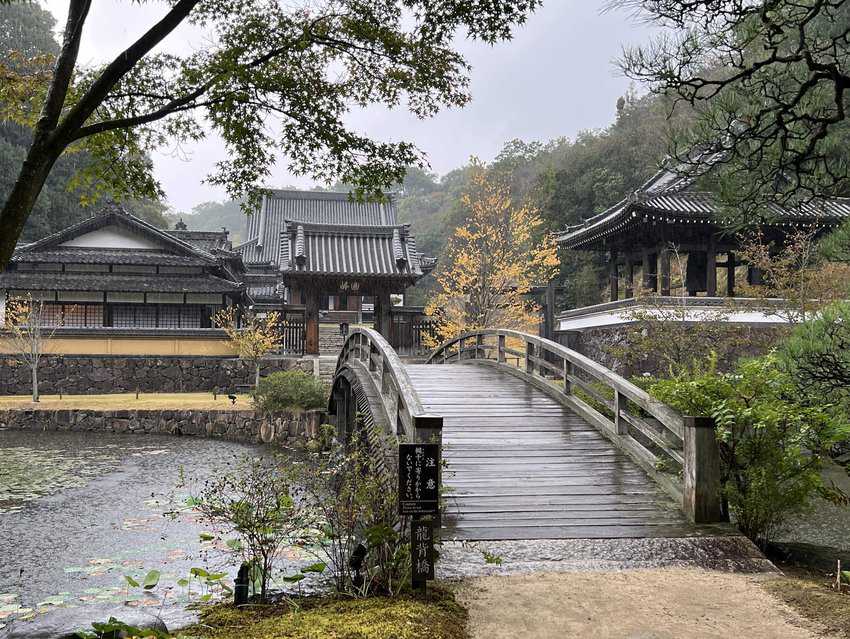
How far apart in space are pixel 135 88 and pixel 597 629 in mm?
6638

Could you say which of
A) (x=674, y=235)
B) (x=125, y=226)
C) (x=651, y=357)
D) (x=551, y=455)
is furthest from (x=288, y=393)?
(x=125, y=226)

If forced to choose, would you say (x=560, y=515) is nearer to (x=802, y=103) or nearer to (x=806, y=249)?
(x=802, y=103)

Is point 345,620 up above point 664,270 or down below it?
below

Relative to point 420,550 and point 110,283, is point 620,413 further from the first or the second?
point 110,283

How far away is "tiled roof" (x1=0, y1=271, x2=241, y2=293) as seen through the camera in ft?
90.4

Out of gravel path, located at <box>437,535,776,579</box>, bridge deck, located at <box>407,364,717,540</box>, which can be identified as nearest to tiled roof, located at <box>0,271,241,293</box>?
bridge deck, located at <box>407,364,717,540</box>

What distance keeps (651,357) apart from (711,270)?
3915 millimetres

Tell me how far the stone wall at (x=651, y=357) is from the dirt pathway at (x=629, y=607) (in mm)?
12550

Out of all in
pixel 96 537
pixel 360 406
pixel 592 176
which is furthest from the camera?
pixel 592 176

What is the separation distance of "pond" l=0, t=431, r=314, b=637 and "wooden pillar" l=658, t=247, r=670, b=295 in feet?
47.7

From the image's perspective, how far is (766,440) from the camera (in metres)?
6.95

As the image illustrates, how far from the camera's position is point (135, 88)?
23.0 ft

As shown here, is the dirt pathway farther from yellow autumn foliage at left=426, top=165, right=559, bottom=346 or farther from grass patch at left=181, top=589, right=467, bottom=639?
yellow autumn foliage at left=426, top=165, right=559, bottom=346

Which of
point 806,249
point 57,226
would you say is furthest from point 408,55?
point 57,226
